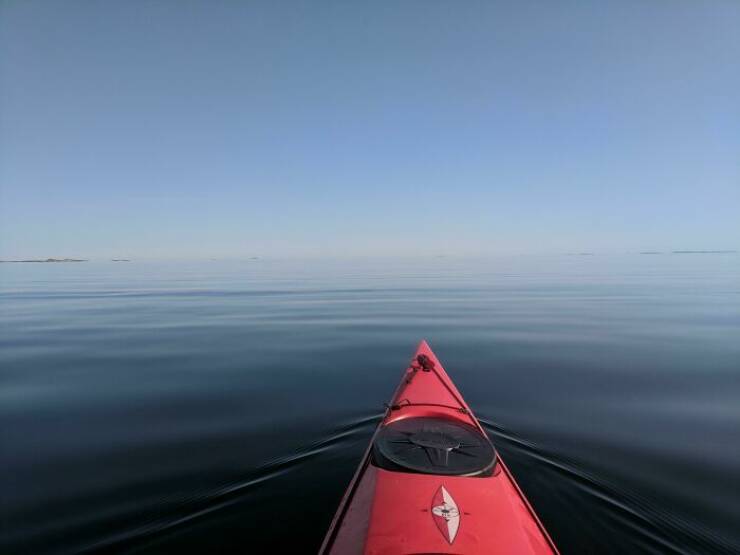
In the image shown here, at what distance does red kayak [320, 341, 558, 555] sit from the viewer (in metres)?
3.70

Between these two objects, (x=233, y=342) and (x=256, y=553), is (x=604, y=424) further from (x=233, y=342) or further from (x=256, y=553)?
(x=233, y=342)

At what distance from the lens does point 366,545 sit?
3.69 meters

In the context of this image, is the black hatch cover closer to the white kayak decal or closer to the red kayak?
the red kayak

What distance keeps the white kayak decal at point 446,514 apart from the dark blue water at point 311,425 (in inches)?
87.3

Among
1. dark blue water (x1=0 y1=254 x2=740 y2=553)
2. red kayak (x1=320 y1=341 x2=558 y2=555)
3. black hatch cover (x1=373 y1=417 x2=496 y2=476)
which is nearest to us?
red kayak (x1=320 y1=341 x2=558 y2=555)

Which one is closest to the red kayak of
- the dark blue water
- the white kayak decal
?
the white kayak decal

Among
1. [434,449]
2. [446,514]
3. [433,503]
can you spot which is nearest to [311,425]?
[434,449]

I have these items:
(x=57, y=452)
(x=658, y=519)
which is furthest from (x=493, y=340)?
(x=57, y=452)

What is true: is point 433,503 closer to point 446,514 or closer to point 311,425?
point 446,514

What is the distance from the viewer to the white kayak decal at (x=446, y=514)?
3.75m

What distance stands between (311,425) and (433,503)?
18.0ft

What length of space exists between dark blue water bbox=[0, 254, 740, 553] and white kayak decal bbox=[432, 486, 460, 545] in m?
2.22

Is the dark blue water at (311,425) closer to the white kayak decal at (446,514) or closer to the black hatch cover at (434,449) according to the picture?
the black hatch cover at (434,449)

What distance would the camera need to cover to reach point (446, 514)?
3.95m
